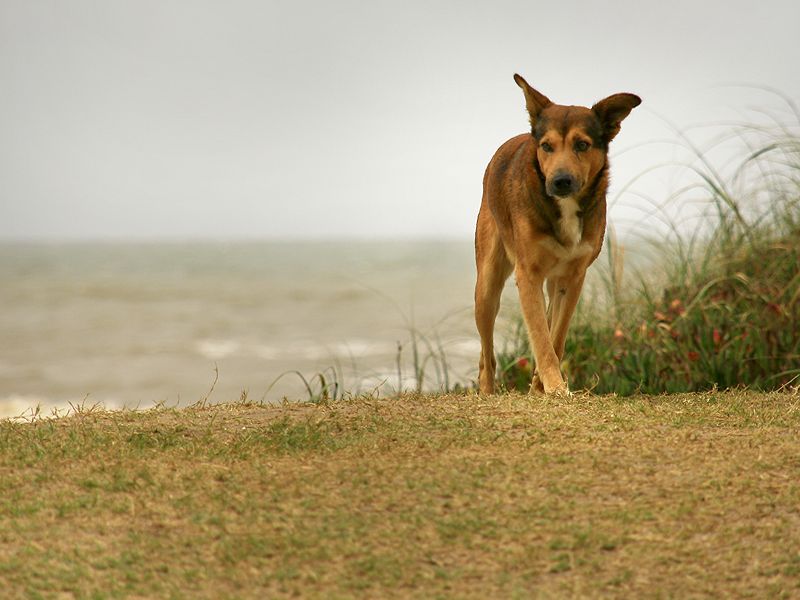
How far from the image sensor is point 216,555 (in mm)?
3268

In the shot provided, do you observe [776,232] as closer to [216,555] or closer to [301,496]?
[301,496]

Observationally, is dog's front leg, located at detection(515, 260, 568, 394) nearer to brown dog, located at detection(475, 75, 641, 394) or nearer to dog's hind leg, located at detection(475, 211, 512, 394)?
brown dog, located at detection(475, 75, 641, 394)

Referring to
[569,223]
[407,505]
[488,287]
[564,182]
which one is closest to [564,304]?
[488,287]

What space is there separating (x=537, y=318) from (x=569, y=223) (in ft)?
1.76

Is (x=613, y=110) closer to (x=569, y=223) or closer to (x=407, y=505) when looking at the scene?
(x=569, y=223)

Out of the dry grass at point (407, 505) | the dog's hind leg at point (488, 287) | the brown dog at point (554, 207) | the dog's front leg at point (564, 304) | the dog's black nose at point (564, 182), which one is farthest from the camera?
the dog's hind leg at point (488, 287)

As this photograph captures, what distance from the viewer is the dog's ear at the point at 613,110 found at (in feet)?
17.4

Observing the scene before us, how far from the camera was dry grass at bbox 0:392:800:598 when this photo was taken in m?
3.14

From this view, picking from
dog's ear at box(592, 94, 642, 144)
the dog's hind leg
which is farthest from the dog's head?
the dog's hind leg

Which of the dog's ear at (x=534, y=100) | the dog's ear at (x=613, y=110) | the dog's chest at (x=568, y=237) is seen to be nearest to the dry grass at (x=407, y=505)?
the dog's chest at (x=568, y=237)

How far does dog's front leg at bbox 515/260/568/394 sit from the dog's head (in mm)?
498

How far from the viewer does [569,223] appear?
5.40m

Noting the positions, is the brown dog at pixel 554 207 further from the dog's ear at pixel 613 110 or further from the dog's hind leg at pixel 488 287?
the dog's hind leg at pixel 488 287

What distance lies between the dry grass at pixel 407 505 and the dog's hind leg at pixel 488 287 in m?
1.21
